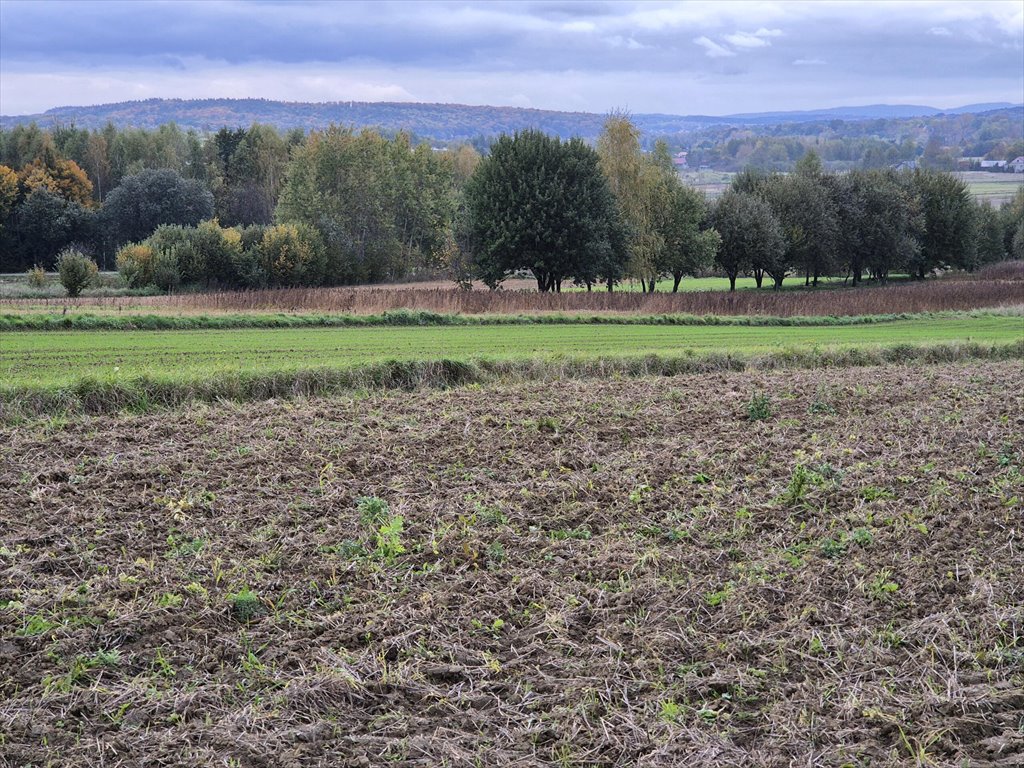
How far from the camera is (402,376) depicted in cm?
1809

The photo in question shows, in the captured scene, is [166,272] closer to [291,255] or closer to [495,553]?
[291,255]

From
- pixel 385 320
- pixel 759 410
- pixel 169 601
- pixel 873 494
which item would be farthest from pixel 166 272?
pixel 169 601

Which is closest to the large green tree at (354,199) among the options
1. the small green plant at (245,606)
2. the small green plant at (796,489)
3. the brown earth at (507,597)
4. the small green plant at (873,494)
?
the brown earth at (507,597)

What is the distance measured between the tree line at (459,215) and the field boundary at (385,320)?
1704 cm

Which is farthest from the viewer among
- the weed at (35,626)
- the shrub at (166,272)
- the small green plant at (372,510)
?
the shrub at (166,272)

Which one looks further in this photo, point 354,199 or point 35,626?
point 354,199

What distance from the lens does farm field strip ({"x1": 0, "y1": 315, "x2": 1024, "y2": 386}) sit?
690 inches

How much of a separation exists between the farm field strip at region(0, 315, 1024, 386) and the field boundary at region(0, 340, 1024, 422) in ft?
1.14

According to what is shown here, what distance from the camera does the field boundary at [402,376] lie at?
14727mm

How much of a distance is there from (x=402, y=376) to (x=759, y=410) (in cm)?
657

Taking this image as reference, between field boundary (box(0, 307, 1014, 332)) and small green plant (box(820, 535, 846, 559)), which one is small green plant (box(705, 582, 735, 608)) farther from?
field boundary (box(0, 307, 1014, 332))

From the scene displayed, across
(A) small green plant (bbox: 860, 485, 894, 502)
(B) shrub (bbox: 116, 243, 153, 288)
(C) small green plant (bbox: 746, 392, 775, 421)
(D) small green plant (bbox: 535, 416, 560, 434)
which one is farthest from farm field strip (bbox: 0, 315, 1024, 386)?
(B) shrub (bbox: 116, 243, 153, 288)

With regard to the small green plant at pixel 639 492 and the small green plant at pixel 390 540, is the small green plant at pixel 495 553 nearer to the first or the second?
the small green plant at pixel 390 540

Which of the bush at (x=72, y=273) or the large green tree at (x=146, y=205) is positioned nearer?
the bush at (x=72, y=273)
